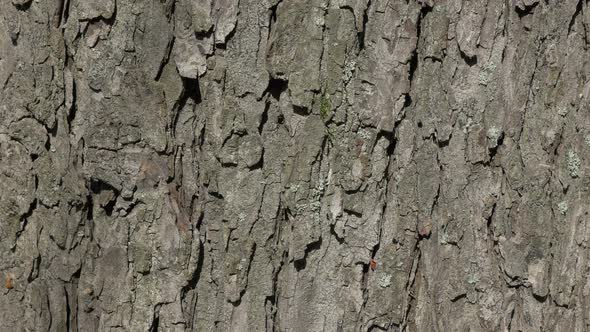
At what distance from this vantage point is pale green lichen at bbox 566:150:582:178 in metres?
1.99

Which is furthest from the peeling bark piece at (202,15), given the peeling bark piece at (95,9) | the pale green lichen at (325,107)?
the pale green lichen at (325,107)

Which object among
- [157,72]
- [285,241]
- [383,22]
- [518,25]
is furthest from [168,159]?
[518,25]

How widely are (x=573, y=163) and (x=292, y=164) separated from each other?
0.82m

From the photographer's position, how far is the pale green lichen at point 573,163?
6.52 feet

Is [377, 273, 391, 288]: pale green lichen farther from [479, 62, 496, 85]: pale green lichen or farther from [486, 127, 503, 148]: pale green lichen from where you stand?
[479, 62, 496, 85]: pale green lichen

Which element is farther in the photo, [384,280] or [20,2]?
[384,280]

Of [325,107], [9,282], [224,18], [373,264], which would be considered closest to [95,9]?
[224,18]

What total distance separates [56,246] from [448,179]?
1.15 meters

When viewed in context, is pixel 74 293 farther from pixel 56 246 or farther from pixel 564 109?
pixel 564 109

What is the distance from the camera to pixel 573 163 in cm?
199

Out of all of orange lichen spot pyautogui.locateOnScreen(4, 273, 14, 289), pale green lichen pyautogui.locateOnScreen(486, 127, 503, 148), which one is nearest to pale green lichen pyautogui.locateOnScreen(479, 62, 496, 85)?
pale green lichen pyautogui.locateOnScreen(486, 127, 503, 148)

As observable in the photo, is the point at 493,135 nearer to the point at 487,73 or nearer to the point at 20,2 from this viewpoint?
the point at 487,73

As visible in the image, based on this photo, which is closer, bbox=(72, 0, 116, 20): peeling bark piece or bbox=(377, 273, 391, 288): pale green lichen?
bbox=(72, 0, 116, 20): peeling bark piece

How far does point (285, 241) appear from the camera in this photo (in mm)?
1971
